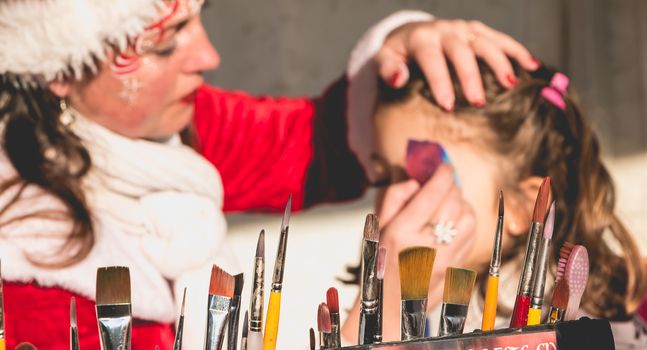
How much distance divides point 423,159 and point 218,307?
394mm

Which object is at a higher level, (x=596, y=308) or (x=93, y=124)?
(x=93, y=124)

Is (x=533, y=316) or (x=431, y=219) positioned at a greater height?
(x=431, y=219)

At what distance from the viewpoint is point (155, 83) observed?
816 millimetres

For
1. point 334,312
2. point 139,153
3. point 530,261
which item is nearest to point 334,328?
point 334,312

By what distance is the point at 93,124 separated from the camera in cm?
79

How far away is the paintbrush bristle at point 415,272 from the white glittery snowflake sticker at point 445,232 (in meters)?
0.35

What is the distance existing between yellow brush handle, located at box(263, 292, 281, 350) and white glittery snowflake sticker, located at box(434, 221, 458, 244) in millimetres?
357

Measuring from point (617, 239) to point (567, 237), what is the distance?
66 mm

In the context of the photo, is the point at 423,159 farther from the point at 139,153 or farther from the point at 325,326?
the point at 325,326

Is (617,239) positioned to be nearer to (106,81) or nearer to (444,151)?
(444,151)

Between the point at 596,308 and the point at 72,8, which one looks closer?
the point at 72,8

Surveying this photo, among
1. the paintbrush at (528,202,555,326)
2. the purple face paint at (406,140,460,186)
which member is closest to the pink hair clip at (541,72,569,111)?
the purple face paint at (406,140,460,186)

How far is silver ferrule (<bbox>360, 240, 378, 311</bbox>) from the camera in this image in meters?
0.53

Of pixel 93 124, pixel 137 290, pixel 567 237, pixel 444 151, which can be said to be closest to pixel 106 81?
pixel 93 124
